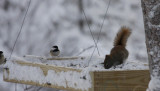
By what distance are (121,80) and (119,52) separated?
1.40 m

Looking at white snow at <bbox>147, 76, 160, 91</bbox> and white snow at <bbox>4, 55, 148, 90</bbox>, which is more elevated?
white snow at <bbox>4, 55, 148, 90</bbox>

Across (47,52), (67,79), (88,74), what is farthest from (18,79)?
(47,52)

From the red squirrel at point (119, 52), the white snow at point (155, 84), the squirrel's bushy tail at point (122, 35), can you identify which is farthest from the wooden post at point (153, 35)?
the squirrel's bushy tail at point (122, 35)

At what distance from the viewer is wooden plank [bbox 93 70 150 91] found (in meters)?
2.71

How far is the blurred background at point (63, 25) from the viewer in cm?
794

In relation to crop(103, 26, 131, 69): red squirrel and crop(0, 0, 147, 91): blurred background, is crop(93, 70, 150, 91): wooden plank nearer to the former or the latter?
crop(103, 26, 131, 69): red squirrel

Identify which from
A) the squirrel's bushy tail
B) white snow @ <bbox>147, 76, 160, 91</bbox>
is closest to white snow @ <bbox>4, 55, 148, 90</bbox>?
the squirrel's bushy tail

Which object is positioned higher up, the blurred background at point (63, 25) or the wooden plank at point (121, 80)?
the blurred background at point (63, 25)

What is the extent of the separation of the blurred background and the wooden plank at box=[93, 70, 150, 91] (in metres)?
4.51

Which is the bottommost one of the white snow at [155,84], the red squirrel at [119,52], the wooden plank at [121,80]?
the white snow at [155,84]

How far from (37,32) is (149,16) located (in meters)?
6.39

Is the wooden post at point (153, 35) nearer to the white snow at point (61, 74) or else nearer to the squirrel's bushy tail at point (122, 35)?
the white snow at point (61, 74)

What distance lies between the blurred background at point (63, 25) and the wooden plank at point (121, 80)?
451 cm

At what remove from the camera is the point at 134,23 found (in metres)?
8.72
